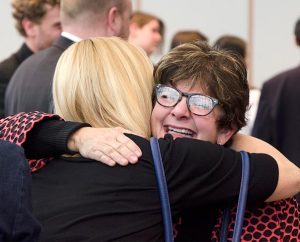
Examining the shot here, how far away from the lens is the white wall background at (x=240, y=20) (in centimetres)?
782

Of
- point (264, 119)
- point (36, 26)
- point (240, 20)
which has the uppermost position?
point (36, 26)

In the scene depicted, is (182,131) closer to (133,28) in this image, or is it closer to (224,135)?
(224,135)

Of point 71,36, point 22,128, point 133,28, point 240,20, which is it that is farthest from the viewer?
point 240,20

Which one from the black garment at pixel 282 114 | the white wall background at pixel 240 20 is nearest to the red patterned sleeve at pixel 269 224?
the black garment at pixel 282 114

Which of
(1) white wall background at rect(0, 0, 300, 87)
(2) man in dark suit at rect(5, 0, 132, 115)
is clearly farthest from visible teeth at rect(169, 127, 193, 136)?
(1) white wall background at rect(0, 0, 300, 87)

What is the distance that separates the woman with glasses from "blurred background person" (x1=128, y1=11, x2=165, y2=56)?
10.7ft

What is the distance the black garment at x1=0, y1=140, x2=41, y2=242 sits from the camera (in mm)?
1274

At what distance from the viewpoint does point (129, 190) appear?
6.13 feet

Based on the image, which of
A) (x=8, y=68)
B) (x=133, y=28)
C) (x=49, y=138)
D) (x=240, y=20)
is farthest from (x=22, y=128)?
(x=240, y=20)

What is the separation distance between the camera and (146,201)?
1876 millimetres

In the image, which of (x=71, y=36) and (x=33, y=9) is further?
(x=33, y=9)

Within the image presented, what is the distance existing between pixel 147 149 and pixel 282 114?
8.33 ft

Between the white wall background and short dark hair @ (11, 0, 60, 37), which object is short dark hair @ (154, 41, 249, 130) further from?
the white wall background

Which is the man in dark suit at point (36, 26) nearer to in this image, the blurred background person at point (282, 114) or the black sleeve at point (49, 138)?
the blurred background person at point (282, 114)
